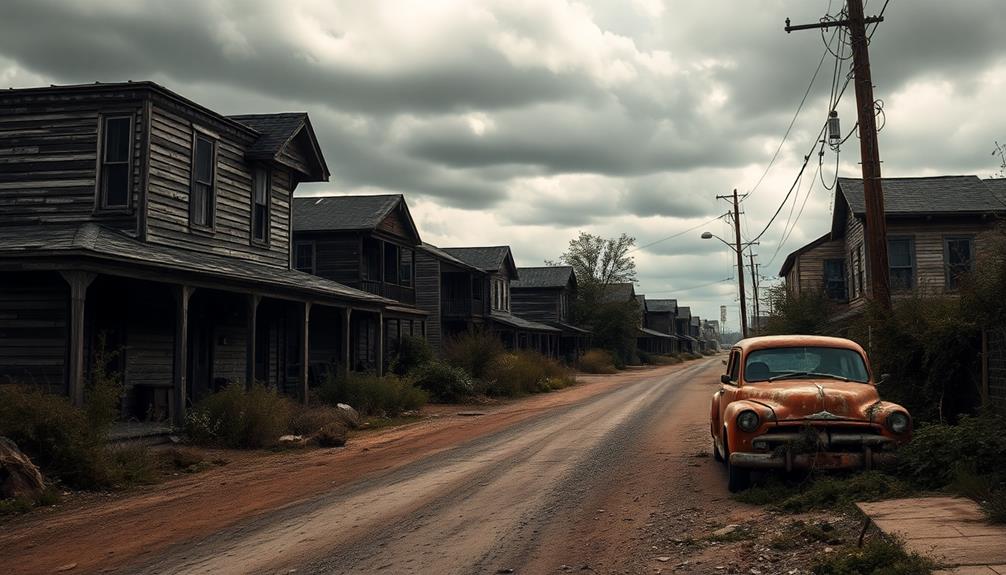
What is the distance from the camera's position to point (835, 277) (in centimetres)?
3334

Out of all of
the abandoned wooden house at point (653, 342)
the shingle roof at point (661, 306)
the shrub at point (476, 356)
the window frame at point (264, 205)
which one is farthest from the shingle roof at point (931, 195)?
the shingle roof at point (661, 306)

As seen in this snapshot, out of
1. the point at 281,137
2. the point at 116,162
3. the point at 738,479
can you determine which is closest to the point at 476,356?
the point at 281,137

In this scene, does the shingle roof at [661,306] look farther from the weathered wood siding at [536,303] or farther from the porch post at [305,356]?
the porch post at [305,356]

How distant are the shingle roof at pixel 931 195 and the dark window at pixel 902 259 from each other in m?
1.20

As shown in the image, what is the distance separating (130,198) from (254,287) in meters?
3.13

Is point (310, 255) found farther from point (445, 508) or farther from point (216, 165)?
point (445, 508)

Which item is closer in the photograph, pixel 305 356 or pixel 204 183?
pixel 204 183

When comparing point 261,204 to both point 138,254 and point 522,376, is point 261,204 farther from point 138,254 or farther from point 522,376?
point 522,376

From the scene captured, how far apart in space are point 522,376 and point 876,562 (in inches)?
991

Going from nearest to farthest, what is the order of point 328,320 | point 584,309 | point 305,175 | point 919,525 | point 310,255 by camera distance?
1. point 919,525
2. point 305,175
3. point 328,320
4. point 310,255
5. point 584,309

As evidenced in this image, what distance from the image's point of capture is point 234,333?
2045cm

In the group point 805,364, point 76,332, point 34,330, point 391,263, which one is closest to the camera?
point 805,364

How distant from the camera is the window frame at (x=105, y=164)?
16.3 metres

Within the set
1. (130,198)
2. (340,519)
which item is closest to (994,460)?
(340,519)
